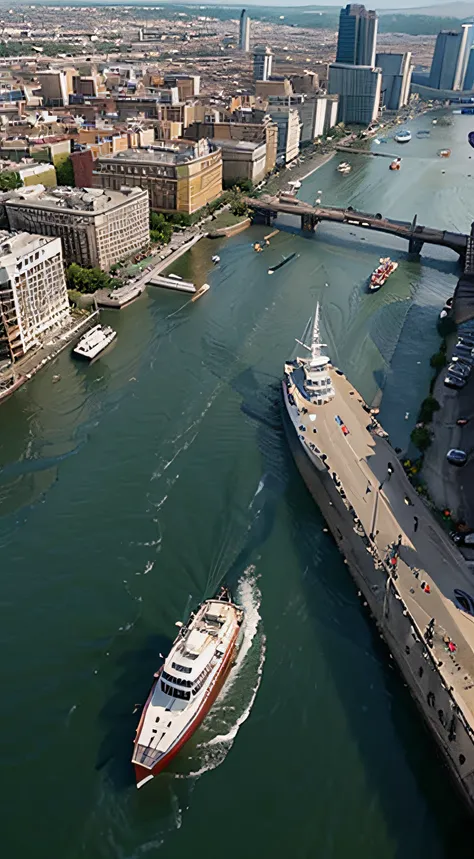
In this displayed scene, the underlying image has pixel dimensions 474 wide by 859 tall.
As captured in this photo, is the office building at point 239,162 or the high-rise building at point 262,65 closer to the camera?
the office building at point 239,162

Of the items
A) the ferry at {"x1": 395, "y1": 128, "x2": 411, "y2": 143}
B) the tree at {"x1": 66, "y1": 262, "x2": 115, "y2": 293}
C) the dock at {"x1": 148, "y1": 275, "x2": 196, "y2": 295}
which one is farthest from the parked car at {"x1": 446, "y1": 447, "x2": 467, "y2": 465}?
the ferry at {"x1": 395, "y1": 128, "x2": 411, "y2": 143}

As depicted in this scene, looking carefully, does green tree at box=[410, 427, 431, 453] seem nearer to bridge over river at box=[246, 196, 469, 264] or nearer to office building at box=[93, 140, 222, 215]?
bridge over river at box=[246, 196, 469, 264]

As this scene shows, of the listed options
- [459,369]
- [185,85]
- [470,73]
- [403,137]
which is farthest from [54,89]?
[470,73]

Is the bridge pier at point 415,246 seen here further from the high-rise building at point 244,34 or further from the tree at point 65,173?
the high-rise building at point 244,34

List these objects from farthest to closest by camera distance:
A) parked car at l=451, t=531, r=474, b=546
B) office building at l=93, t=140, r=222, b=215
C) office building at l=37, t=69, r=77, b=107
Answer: office building at l=37, t=69, r=77, b=107 < office building at l=93, t=140, r=222, b=215 < parked car at l=451, t=531, r=474, b=546

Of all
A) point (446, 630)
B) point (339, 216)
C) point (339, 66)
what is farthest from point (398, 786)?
point (339, 66)

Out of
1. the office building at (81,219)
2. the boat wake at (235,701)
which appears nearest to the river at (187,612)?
the boat wake at (235,701)
